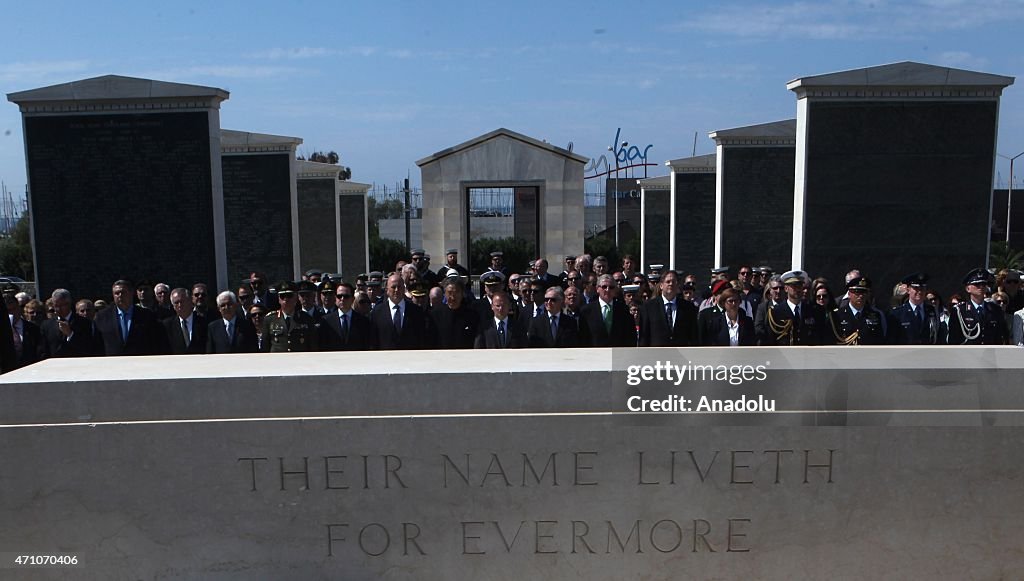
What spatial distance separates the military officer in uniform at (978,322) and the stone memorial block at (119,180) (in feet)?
29.0

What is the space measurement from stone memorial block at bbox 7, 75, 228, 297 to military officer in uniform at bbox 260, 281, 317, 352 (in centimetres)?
496

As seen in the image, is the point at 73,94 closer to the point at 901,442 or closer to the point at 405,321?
the point at 405,321

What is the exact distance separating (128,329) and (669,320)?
14.6 ft

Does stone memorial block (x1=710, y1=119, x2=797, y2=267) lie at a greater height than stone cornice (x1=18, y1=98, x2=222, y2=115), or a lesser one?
lesser

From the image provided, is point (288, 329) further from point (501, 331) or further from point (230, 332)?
point (501, 331)

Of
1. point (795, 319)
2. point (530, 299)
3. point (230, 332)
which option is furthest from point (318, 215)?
point (795, 319)

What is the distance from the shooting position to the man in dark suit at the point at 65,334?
6453 millimetres

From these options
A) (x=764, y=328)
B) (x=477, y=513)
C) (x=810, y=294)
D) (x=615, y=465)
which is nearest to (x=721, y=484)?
(x=615, y=465)

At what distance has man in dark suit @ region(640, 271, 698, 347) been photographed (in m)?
6.64

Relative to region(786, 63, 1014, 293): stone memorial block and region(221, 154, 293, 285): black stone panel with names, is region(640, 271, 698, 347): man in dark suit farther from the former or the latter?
region(221, 154, 293, 285): black stone panel with names

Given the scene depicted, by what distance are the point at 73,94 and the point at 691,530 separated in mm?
10378

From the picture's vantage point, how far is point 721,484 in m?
3.08

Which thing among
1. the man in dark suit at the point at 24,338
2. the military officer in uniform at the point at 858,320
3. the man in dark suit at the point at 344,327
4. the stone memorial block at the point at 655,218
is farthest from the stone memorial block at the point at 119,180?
the stone memorial block at the point at 655,218

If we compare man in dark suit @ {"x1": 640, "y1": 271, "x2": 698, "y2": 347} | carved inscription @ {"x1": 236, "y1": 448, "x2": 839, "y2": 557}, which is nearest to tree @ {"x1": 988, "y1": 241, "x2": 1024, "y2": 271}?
man in dark suit @ {"x1": 640, "y1": 271, "x2": 698, "y2": 347}
